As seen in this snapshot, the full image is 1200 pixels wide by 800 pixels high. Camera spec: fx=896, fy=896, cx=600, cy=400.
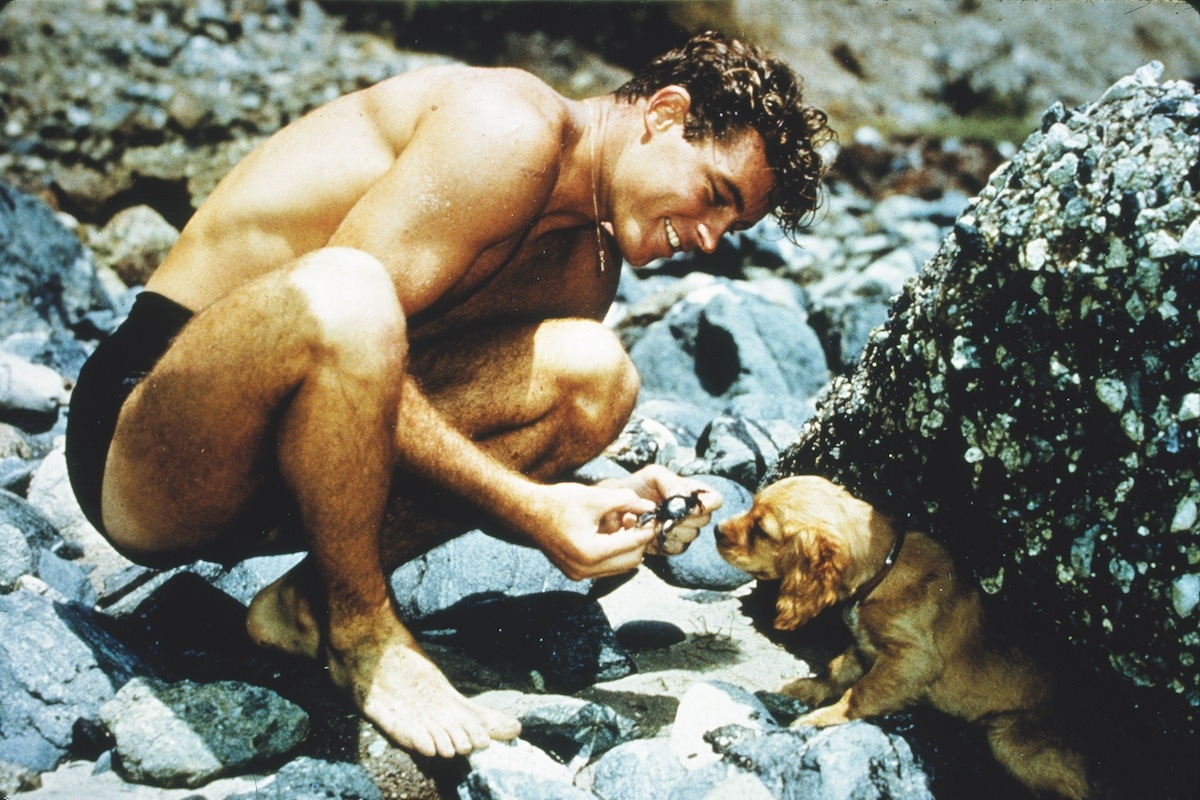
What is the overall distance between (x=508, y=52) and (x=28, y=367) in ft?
29.4

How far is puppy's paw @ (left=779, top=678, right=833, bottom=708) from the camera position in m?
3.00

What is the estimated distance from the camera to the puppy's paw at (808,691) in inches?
118

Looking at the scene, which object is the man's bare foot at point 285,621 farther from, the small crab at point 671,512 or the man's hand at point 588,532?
the small crab at point 671,512

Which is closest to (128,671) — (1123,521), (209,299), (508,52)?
(209,299)

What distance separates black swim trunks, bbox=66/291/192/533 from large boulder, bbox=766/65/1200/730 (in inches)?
89.7

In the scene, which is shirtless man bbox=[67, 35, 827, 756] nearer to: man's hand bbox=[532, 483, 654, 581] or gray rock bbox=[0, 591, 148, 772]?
man's hand bbox=[532, 483, 654, 581]

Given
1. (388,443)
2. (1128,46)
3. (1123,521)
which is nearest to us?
(1123,521)

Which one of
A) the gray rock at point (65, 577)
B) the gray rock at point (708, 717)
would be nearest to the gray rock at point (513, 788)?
the gray rock at point (708, 717)

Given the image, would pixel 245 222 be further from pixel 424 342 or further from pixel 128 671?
pixel 128 671

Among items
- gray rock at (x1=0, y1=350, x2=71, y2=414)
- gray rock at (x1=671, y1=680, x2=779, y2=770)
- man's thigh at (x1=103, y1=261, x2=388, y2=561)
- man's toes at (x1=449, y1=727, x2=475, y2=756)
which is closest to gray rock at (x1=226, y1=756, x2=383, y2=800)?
man's toes at (x1=449, y1=727, x2=475, y2=756)

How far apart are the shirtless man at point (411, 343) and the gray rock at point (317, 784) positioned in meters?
0.17

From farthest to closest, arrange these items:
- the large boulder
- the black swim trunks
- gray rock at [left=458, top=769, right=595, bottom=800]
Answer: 1. the black swim trunks
2. gray rock at [left=458, top=769, right=595, bottom=800]
3. the large boulder

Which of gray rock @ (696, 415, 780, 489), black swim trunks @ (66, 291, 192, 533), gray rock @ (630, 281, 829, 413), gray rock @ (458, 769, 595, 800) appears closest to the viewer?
gray rock @ (458, 769, 595, 800)

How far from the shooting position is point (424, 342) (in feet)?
10.6
